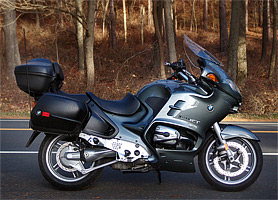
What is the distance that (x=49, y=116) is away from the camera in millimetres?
4672

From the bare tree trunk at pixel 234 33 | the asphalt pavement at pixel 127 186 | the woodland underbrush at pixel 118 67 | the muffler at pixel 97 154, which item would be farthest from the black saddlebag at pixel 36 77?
the bare tree trunk at pixel 234 33

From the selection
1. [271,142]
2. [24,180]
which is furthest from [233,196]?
[271,142]

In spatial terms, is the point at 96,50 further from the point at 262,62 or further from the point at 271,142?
the point at 271,142

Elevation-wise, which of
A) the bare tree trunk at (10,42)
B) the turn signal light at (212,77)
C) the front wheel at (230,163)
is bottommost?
the bare tree trunk at (10,42)

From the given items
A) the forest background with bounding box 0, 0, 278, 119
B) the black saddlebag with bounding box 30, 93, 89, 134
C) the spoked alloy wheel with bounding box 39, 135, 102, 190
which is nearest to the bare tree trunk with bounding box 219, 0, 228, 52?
the forest background with bounding box 0, 0, 278, 119

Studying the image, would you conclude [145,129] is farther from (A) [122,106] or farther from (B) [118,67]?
(B) [118,67]

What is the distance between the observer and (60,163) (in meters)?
5.01

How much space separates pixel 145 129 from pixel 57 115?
1.09 metres

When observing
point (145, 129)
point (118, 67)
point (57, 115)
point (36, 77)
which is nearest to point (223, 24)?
point (118, 67)

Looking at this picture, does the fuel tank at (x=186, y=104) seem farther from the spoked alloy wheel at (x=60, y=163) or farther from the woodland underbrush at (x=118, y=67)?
the woodland underbrush at (x=118, y=67)

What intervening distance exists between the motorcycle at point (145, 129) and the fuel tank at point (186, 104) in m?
0.01

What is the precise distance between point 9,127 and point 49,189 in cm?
606

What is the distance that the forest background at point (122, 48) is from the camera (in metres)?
16.8

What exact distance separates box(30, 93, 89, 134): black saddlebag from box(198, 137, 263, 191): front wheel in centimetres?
164
